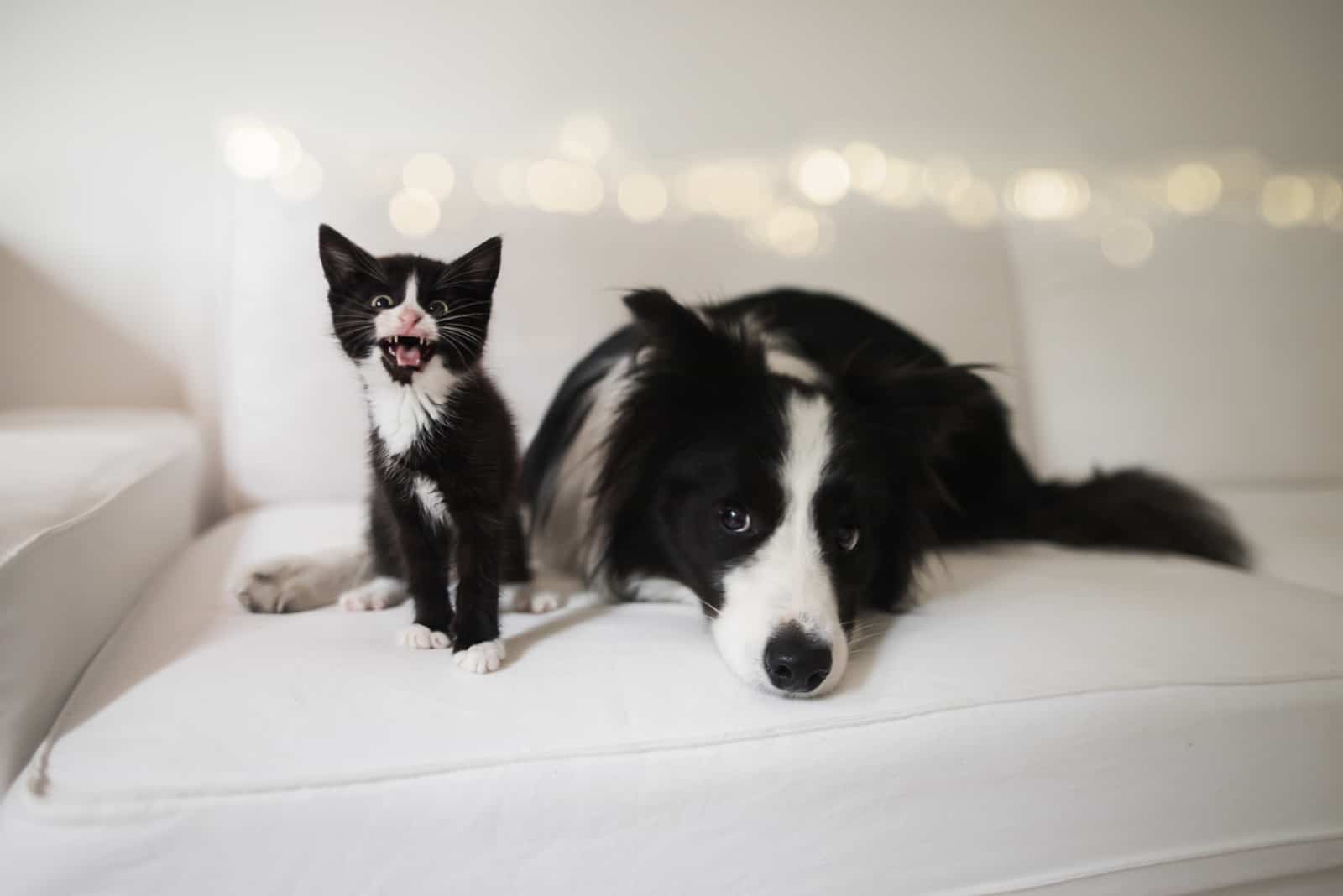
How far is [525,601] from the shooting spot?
127 centimetres

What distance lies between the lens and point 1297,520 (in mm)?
1923

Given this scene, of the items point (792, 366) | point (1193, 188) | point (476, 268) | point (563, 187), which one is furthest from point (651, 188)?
point (1193, 188)

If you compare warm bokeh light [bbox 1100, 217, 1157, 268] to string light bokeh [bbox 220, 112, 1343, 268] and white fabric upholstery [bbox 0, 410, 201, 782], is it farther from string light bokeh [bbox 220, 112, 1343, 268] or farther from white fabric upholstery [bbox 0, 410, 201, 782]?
white fabric upholstery [bbox 0, 410, 201, 782]

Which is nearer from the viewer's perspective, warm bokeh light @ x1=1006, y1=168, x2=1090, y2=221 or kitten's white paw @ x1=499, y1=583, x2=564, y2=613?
kitten's white paw @ x1=499, y1=583, x2=564, y2=613

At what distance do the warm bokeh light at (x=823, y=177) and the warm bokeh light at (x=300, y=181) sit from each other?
3.87ft

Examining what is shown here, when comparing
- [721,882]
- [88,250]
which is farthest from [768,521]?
[88,250]

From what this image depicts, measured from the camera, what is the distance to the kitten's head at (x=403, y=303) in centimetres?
94

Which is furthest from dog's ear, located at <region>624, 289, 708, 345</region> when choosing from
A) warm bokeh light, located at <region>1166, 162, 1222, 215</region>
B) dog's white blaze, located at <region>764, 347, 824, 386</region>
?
warm bokeh light, located at <region>1166, 162, 1222, 215</region>

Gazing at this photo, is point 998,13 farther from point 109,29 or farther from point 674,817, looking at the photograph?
point 674,817

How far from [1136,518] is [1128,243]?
98cm

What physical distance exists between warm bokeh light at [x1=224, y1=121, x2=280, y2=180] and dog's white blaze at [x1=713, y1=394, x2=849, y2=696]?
1331mm

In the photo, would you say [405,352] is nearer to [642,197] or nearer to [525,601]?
[525,601]

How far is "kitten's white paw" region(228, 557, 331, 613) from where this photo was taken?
3.92 feet

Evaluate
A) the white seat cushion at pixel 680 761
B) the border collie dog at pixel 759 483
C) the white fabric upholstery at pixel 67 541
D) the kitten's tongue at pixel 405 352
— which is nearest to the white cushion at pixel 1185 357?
the border collie dog at pixel 759 483
